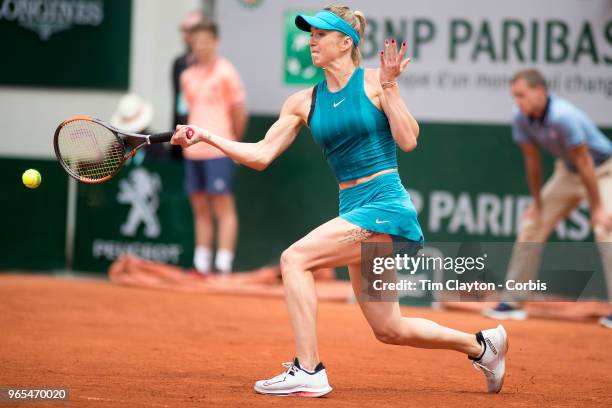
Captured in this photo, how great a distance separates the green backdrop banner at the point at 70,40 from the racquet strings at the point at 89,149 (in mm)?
5816

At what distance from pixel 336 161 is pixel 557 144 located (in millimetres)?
3848

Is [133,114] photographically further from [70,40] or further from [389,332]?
[389,332]

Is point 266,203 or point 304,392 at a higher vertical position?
point 266,203

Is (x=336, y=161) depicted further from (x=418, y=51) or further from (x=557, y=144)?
(x=418, y=51)

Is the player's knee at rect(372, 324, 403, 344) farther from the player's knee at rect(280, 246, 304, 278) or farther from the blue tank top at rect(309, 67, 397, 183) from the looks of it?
the blue tank top at rect(309, 67, 397, 183)

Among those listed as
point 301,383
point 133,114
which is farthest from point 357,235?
point 133,114

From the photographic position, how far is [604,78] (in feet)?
32.5

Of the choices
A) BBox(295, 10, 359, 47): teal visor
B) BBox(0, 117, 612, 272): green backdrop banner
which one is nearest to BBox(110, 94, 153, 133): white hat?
BBox(0, 117, 612, 272): green backdrop banner

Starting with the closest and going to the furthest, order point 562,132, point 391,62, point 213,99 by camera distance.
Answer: point 391,62
point 562,132
point 213,99

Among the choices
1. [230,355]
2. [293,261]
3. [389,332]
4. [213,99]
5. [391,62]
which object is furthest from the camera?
[213,99]

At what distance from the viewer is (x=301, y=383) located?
5301mm

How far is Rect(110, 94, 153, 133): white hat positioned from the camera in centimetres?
1087

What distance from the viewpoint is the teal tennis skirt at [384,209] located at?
5.32 m

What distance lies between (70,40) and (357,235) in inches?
278
